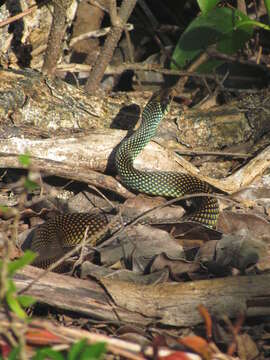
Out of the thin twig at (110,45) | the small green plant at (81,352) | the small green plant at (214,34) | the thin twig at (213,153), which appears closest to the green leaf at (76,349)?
the small green plant at (81,352)

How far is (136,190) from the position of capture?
551cm

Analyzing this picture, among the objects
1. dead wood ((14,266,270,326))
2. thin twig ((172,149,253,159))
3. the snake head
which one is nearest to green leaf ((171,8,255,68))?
the snake head

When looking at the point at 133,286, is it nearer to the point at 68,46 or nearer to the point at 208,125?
the point at 208,125

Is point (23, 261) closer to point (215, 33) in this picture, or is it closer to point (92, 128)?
point (92, 128)

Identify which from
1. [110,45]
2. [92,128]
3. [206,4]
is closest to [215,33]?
[206,4]

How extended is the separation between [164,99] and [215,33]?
0.95m

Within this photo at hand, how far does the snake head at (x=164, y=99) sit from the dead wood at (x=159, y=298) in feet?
9.51

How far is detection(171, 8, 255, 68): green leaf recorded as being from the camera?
241 inches

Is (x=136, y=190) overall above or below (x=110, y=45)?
below

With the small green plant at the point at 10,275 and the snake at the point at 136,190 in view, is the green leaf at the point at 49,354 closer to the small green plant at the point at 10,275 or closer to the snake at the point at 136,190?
the small green plant at the point at 10,275

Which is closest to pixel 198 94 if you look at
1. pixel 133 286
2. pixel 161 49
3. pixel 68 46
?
pixel 161 49

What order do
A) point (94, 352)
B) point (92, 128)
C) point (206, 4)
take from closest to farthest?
1. point (94, 352)
2. point (206, 4)
3. point (92, 128)

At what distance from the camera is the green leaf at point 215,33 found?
613 cm

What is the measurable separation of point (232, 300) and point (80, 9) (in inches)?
197
